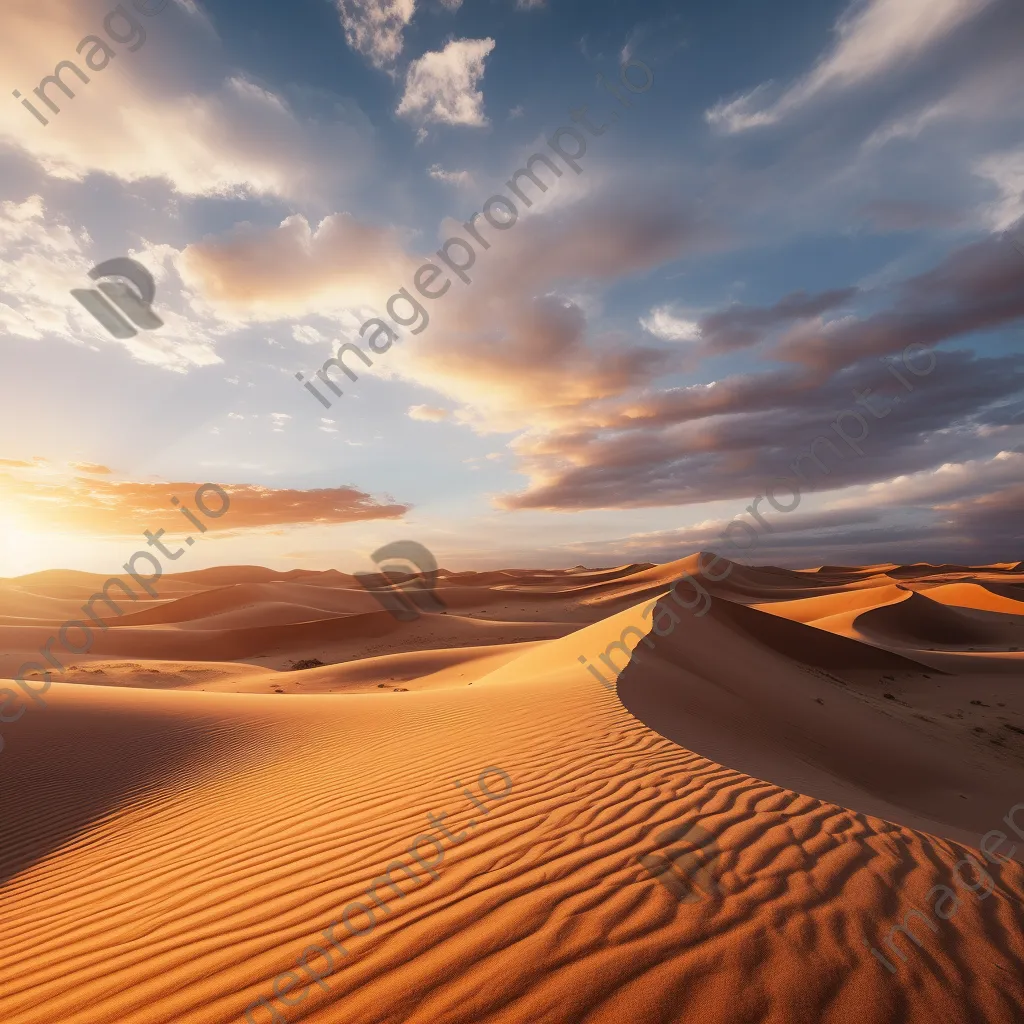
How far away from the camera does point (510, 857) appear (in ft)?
9.66

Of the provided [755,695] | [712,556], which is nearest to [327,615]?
[755,695]

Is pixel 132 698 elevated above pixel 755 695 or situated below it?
above

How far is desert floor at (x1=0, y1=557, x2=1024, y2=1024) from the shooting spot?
6.77ft

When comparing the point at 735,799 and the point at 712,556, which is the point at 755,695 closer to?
the point at 735,799

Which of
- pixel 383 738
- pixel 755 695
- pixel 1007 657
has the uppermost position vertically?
pixel 383 738

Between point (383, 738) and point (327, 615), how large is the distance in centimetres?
2908

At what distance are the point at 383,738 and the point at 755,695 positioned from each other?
22.1 feet

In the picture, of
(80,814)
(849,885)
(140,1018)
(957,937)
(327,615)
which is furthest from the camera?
(327,615)

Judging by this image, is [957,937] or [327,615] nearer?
[957,937]

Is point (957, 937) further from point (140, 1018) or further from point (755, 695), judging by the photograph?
point (755, 695)

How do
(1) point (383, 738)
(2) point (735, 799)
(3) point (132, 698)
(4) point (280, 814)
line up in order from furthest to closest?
(3) point (132, 698), (1) point (383, 738), (4) point (280, 814), (2) point (735, 799)

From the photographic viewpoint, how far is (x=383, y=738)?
6.48 meters

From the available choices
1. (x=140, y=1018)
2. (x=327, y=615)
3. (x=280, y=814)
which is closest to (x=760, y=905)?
(x=140, y=1018)

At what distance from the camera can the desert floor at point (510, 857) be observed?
Answer: 81.2 inches
